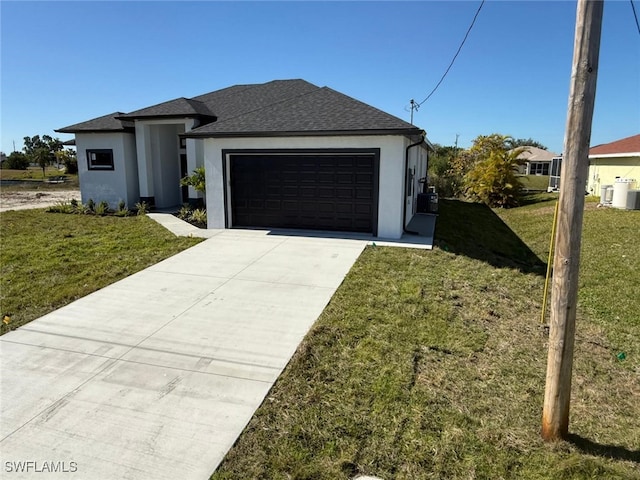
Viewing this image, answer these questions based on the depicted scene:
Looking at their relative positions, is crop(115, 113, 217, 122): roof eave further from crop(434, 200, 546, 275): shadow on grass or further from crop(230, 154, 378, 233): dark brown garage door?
crop(434, 200, 546, 275): shadow on grass

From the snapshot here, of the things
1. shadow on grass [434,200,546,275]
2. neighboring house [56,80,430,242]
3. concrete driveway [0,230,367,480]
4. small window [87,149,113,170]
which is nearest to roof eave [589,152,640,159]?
shadow on grass [434,200,546,275]

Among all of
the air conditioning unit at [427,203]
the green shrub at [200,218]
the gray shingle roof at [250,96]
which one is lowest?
the green shrub at [200,218]

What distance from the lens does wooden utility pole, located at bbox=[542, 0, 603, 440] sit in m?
3.06

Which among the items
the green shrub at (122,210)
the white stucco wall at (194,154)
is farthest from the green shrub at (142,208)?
the white stucco wall at (194,154)

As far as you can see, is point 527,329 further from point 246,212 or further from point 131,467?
point 246,212

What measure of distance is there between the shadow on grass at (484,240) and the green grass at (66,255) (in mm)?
6922

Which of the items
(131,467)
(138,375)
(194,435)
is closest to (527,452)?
(194,435)

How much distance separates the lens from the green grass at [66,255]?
261 inches

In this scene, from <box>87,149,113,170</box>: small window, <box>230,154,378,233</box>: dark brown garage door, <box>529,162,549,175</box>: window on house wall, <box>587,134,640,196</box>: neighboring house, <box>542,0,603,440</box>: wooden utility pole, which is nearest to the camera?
<box>542,0,603,440</box>: wooden utility pole

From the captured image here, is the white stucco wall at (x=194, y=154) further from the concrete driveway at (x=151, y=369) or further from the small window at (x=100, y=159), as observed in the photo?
the concrete driveway at (x=151, y=369)

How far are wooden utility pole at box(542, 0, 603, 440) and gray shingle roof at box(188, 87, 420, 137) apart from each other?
6.71 metres

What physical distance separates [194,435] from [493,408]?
2740mm

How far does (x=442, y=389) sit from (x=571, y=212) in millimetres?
2118

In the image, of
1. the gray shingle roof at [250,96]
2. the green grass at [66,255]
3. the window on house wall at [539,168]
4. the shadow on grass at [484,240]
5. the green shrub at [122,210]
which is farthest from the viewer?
the window on house wall at [539,168]
